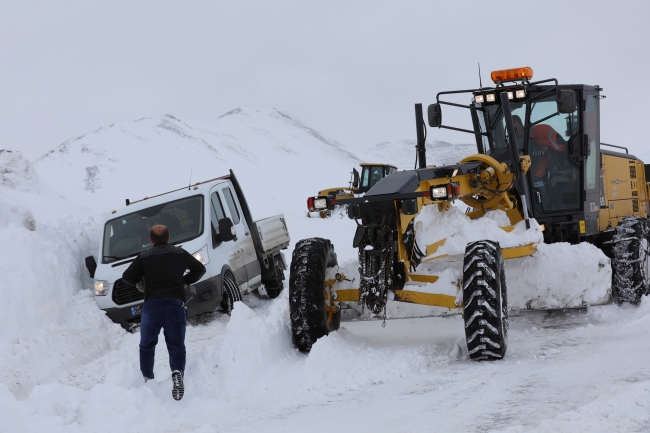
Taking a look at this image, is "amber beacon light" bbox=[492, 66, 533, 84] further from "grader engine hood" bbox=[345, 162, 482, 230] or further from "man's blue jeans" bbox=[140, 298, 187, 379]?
"man's blue jeans" bbox=[140, 298, 187, 379]

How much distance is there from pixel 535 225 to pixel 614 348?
1.93 m

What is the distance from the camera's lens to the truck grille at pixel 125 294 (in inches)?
372

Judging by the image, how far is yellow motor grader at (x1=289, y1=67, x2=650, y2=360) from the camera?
6773 millimetres

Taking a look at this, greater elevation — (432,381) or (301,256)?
(301,256)

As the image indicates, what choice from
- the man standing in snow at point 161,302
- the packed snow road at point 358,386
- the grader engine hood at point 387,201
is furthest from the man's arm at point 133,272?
the grader engine hood at point 387,201

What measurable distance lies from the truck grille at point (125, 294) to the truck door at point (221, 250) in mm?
1026

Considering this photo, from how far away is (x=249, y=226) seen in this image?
11.5 metres

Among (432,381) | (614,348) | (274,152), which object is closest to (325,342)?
(432,381)

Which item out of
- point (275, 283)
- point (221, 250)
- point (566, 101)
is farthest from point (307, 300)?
point (275, 283)

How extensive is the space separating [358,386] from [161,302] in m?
1.81

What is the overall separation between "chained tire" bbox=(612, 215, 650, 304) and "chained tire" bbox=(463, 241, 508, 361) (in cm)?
318

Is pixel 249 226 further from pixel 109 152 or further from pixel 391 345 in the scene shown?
pixel 109 152

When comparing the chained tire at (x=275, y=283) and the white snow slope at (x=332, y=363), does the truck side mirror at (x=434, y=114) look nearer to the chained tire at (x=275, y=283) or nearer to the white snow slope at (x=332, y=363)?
the white snow slope at (x=332, y=363)

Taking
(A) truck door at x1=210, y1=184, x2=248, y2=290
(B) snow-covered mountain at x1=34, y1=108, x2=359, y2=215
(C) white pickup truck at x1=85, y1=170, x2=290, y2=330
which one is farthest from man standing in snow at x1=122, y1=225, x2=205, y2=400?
(B) snow-covered mountain at x1=34, y1=108, x2=359, y2=215
